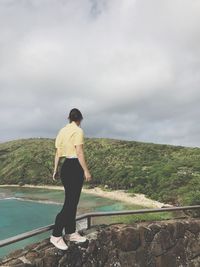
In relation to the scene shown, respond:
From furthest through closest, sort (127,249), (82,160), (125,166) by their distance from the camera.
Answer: (125,166)
(127,249)
(82,160)

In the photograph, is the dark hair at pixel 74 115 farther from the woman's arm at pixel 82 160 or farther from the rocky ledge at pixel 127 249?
the rocky ledge at pixel 127 249

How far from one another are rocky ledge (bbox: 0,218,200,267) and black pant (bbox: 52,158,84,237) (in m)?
0.48

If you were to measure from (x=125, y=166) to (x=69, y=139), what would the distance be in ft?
297

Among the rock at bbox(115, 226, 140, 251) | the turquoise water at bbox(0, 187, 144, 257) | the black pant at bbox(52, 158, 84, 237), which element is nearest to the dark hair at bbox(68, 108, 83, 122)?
the black pant at bbox(52, 158, 84, 237)

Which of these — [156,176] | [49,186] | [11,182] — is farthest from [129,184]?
[11,182]

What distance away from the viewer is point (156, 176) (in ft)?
247

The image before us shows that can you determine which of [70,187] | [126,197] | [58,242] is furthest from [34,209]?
[70,187]

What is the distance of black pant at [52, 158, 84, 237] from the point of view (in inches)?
295

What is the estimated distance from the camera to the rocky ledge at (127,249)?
741cm

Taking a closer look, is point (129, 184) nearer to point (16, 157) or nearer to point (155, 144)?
point (155, 144)

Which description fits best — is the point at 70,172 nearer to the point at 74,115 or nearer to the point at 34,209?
the point at 74,115

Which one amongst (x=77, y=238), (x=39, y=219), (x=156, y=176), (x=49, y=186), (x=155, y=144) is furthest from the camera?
(x=155, y=144)

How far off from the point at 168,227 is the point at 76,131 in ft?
12.0

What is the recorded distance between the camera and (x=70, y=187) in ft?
24.7
